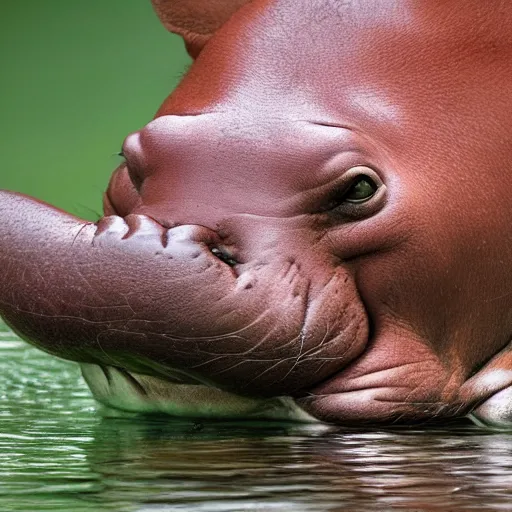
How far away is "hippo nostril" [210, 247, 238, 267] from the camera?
2402 millimetres

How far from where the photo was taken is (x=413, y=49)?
106 inches

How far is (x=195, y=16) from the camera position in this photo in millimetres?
3256

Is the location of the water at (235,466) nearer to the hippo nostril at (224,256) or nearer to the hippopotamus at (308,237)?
the hippopotamus at (308,237)

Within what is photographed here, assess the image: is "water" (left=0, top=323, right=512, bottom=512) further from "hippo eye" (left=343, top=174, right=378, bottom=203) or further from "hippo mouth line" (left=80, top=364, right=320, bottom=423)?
"hippo eye" (left=343, top=174, right=378, bottom=203)

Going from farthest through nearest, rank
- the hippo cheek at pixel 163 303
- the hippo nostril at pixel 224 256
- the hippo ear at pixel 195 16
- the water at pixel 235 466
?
the hippo ear at pixel 195 16, the hippo nostril at pixel 224 256, the hippo cheek at pixel 163 303, the water at pixel 235 466

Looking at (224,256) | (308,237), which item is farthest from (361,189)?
(224,256)

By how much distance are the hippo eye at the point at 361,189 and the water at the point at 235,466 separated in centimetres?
38

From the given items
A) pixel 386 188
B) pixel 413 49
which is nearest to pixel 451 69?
pixel 413 49

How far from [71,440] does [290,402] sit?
0.40m

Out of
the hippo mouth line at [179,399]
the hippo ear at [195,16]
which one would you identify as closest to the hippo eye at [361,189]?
the hippo mouth line at [179,399]

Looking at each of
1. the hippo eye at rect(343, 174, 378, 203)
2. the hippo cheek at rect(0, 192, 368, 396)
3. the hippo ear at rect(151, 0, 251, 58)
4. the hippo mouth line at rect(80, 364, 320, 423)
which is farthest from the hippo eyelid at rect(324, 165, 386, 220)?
the hippo ear at rect(151, 0, 251, 58)

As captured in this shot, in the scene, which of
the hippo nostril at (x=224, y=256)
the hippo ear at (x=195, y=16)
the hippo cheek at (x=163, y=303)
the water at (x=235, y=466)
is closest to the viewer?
the water at (x=235, y=466)

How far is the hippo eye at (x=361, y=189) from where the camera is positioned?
2.50m

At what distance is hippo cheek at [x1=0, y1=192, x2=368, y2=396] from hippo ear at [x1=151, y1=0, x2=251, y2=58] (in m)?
0.93
